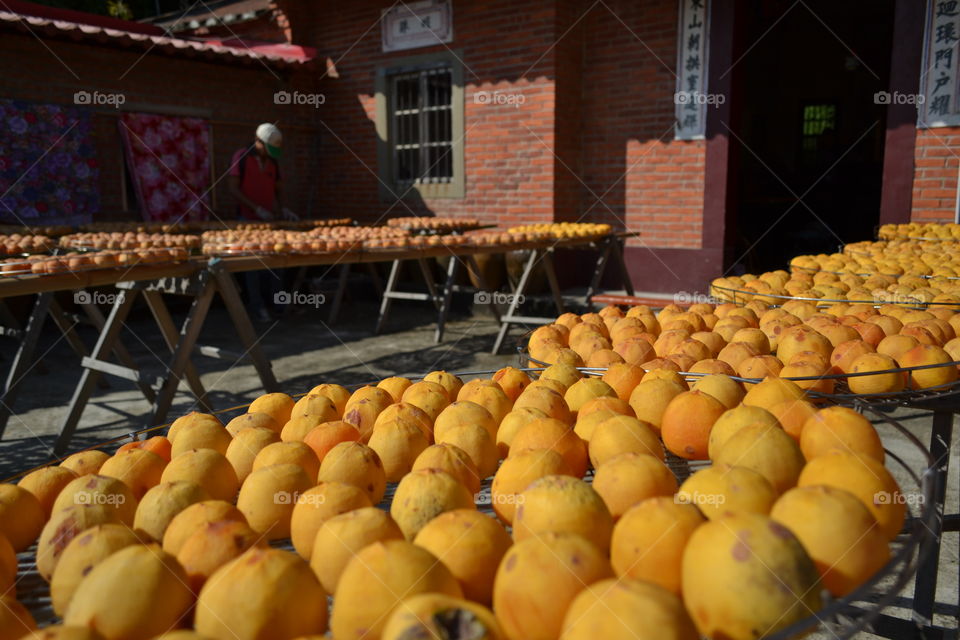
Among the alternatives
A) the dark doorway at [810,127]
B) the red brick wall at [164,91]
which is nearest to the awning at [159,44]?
the red brick wall at [164,91]

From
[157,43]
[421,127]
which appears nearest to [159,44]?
[157,43]

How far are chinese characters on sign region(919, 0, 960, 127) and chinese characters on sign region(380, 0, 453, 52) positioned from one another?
17.9ft

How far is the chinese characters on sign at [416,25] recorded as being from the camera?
928 cm

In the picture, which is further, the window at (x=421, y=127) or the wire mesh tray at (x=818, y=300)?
the window at (x=421, y=127)

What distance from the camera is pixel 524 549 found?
824 millimetres

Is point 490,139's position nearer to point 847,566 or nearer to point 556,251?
point 556,251

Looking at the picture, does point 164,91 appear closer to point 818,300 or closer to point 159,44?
point 159,44

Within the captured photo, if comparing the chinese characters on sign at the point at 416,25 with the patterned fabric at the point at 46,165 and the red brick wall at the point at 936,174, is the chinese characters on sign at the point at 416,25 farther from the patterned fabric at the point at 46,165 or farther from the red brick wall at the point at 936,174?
the red brick wall at the point at 936,174

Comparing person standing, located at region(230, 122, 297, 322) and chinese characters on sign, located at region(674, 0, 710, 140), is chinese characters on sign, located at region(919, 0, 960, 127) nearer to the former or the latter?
chinese characters on sign, located at region(674, 0, 710, 140)

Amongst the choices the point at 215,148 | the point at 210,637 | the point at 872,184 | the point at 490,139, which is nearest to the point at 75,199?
the point at 215,148

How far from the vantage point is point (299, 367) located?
6020 mm

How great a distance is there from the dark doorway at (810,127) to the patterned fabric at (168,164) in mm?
7367

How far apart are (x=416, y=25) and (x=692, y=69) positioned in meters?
3.89

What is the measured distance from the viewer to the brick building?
298 inches
